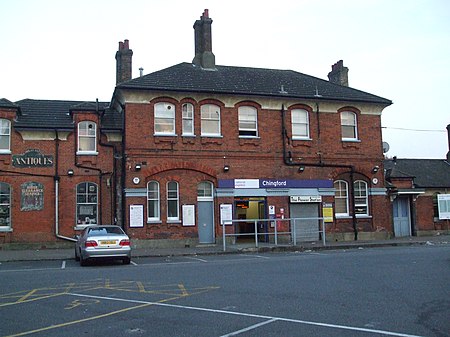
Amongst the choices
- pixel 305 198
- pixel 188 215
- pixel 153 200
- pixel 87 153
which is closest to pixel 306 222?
pixel 305 198

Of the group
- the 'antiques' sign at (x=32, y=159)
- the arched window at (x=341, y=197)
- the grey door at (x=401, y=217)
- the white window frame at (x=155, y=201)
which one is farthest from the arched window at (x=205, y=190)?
the grey door at (x=401, y=217)

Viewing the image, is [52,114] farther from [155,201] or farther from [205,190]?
[205,190]

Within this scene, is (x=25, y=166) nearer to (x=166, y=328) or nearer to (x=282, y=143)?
(x=282, y=143)

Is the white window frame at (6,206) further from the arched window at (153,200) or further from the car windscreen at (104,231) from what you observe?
the car windscreen at (104,231)

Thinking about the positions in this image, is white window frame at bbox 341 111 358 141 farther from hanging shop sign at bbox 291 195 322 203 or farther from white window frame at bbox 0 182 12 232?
white window frame at bbox 0 182 12 232

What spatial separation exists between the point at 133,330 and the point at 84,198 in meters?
19.1

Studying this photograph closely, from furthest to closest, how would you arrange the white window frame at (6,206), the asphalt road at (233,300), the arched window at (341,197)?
the arched window at (341,197) → the white window frame at (6,206) → the asphalt road at (233,300)

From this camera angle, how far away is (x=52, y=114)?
26703 millimetres

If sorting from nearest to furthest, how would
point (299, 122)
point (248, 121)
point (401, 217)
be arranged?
point (248, 121), point (299, 122), point (401, 217)

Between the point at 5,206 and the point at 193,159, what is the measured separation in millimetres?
9281

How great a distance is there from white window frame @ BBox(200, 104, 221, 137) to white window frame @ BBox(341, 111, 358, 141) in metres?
7.25

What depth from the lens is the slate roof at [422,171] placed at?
31828 mm

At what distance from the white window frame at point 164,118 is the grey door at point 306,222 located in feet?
24.9

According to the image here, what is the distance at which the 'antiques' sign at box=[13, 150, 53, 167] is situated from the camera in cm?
2509
